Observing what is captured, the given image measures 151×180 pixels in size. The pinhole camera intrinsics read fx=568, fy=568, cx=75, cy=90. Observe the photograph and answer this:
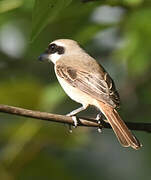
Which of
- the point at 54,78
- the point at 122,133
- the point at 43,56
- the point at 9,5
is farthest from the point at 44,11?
the point at 54,78

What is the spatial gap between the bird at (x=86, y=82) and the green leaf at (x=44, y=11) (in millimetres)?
1735

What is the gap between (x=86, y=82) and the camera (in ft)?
17.8

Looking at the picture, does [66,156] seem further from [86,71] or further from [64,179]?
[64,179]

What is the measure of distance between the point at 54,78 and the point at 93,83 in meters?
2.48

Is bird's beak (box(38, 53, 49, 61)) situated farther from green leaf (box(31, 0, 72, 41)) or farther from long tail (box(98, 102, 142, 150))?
green leaf (box(31, 0, 72, 41))

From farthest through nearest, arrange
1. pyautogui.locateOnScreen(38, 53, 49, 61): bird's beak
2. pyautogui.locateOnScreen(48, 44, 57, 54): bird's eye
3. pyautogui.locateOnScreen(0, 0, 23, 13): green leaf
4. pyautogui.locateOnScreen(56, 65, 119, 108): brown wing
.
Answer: pyautogui.locateOnScreen(48, 44, 57, 54): bird's eye → pyautogui.locateOnScreen(38, 53, 49, 61): bird's beak → pyautogui.locateOnScreen(56, 65, 119, 108): brown wing → pyautogui.locateOnScreen(0, 0, 23, 13): green leaf

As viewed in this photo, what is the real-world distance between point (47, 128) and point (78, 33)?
3.25ft

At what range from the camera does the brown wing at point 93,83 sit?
4.99 m

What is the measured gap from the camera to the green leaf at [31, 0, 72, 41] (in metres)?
2.65

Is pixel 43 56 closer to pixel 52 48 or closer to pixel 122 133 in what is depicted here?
pixel 52 48

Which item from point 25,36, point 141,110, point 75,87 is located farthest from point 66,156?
point 75,87

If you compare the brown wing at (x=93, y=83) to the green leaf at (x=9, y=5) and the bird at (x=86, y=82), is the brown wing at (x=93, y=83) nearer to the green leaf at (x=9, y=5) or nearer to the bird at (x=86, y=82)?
the bird at (x=86, y=82)

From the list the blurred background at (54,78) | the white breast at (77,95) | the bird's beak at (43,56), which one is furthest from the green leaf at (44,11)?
the bird's beak at (43,56)

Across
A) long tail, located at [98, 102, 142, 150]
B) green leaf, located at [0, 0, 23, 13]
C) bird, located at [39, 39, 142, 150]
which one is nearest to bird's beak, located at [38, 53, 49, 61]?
bird, located at [39, 39, 142, 150]
